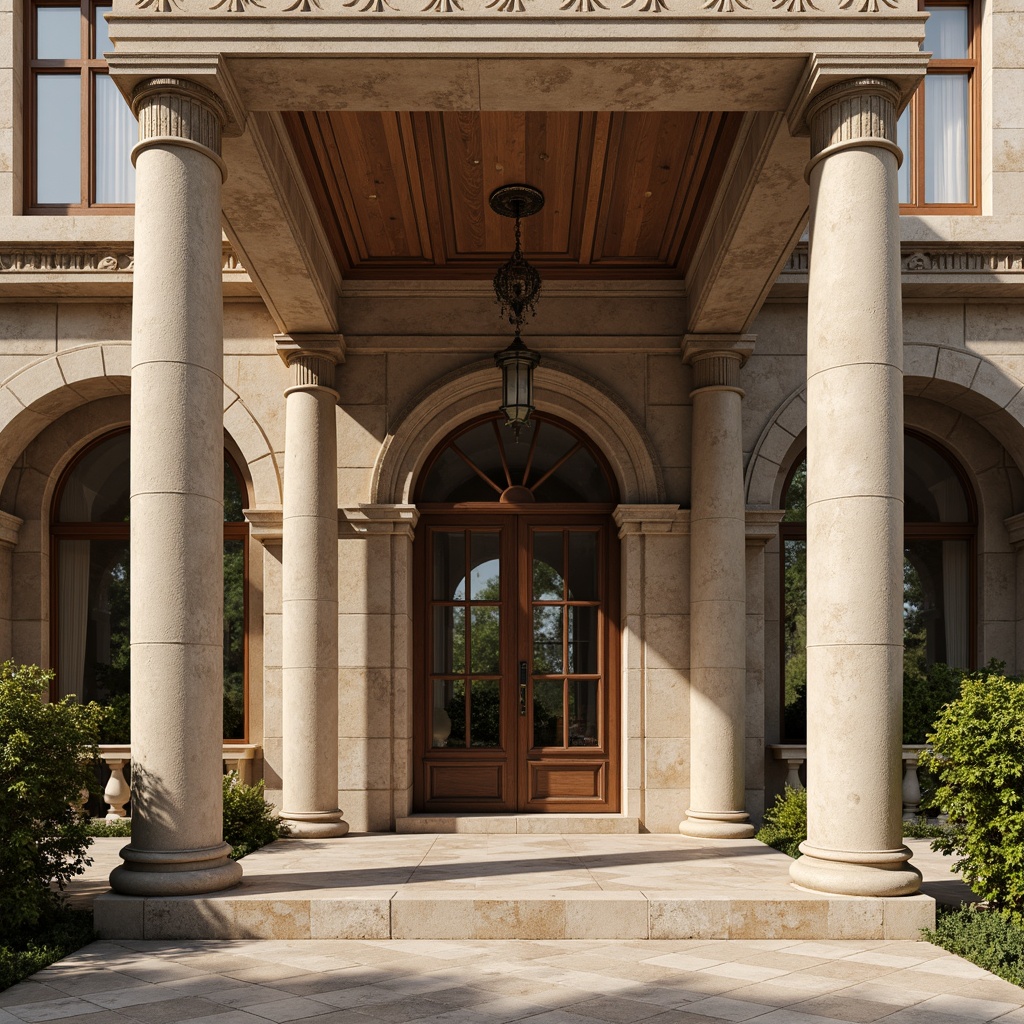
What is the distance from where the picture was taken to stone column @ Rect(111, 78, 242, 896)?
7.26m

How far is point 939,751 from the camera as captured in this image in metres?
7.54

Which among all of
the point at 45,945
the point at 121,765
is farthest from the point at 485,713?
the point at 45,945

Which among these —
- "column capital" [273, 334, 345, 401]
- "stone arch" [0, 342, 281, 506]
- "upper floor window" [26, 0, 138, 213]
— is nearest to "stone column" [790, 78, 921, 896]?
"column capital" [273, 334, 345, 401]

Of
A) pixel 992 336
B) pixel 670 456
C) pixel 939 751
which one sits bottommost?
pixel 939 751

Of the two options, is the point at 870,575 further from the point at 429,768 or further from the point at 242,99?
the point at 429,768

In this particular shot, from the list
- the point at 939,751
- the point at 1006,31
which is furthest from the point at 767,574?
the point at 1006,31

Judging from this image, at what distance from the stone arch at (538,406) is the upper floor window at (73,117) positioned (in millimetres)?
4281

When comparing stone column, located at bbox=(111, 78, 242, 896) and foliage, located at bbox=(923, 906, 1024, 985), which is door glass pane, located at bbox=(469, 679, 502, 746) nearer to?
stone column, located at bbox=(111, 78, 242, 896)

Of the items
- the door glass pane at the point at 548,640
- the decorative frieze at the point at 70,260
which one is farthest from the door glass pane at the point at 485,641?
the decorative frieze at the point at 70,260

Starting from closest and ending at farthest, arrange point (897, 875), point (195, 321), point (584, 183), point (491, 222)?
1. point (897, 875)
2. point (195, 321)
3. point (584, 183)
4. point (491, 222)

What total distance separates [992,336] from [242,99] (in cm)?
880

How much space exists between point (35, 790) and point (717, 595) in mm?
6857

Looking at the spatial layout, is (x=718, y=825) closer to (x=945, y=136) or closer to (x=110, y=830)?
(x=110, y=830)

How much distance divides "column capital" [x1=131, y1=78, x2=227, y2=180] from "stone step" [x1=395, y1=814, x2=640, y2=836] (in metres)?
7.11
